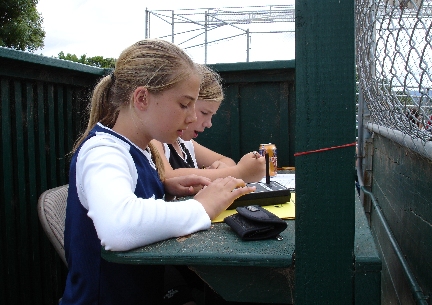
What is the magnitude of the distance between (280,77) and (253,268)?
225cm

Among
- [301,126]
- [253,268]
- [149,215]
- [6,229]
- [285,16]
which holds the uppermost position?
[285,16]

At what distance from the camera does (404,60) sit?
1.25 m

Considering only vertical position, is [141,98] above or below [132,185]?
above

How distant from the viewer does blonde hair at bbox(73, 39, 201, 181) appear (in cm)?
148

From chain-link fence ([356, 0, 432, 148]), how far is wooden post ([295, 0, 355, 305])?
0.23 meters

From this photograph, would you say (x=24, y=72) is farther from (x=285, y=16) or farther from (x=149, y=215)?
(x=285, y=16)

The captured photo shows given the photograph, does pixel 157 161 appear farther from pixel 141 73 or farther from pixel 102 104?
pixel 141 73

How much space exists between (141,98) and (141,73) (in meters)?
0.09

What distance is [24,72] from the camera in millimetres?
2139

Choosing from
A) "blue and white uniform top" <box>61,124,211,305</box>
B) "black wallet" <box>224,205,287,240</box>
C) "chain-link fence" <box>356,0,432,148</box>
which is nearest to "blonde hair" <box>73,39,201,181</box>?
"blue and white uniform top" <box>61,124,211,305</box>

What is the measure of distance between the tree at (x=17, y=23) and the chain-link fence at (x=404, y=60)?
1555 cm

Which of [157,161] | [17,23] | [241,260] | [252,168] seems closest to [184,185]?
[157,161]

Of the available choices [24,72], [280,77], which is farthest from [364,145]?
[24,72]

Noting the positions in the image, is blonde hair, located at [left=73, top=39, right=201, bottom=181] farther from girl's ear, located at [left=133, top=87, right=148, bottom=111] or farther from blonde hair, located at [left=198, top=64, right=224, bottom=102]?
blonde hair, located at [left=198, top=64, right=224, bottom=102]
